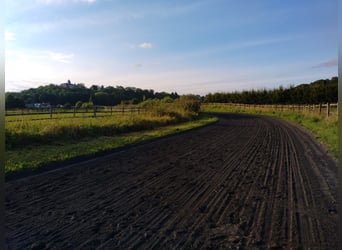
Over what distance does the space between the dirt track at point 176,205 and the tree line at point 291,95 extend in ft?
110

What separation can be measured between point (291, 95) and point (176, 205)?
5479 centimetres

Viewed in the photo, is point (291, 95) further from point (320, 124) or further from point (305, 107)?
point (320, 124)

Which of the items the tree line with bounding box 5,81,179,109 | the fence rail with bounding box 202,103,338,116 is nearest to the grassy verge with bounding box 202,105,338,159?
the fence rail with bounding box 202,103,338,116

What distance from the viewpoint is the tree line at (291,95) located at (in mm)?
44825

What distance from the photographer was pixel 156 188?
6.52 meters

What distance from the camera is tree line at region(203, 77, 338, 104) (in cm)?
4483

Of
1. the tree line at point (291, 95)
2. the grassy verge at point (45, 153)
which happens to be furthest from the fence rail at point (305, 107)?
the grassy verge at point (45, 153)

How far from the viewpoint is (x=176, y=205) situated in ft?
17.9

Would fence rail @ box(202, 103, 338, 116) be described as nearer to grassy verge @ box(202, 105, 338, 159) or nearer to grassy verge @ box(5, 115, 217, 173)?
grassy verge @ box(202, 105, 338, 159)

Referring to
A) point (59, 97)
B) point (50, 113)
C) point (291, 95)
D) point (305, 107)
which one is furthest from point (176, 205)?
point (291, 95)

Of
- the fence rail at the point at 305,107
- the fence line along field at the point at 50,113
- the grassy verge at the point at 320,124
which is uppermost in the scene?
the fence rail at the point at 305,107

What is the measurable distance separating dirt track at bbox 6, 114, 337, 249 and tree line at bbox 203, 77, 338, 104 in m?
33.6

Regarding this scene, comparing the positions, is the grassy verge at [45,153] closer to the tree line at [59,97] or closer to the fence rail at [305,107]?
the tree line at [59,97]

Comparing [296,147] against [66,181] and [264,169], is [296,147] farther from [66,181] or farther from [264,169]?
[66,181]
